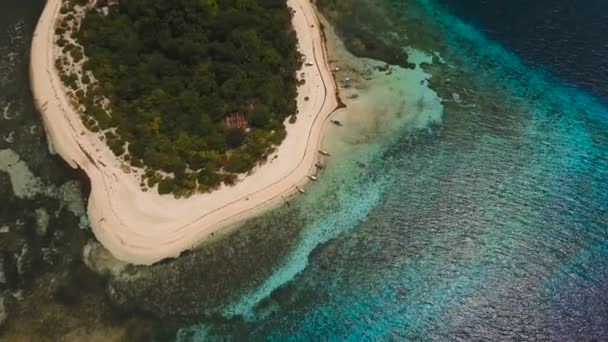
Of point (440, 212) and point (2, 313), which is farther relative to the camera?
point (440, 212)

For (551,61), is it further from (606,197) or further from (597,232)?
(597,232)

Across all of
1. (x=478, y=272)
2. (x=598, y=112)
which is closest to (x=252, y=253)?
(x=478, y=272)

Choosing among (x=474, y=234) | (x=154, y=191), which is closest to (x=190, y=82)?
(x=154, y=191)

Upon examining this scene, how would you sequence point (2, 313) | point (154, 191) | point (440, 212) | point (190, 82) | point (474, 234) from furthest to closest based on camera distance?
point (190, 82) < point (440, 212) < point (154, 191) < point (474, 234) < point (2, 313)

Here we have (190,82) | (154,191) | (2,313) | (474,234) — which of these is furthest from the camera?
(190,82)

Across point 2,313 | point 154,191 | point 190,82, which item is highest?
point 190,82

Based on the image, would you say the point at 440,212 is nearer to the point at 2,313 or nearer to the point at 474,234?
the point at 474,234
